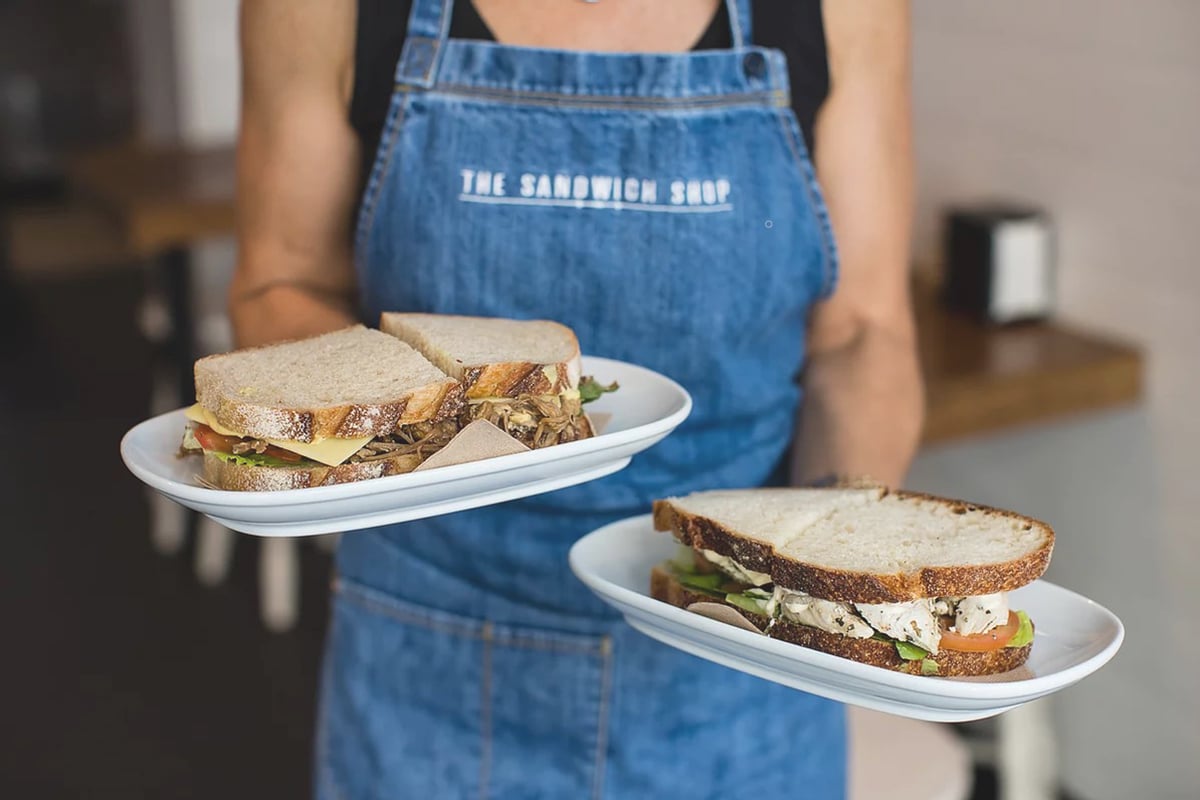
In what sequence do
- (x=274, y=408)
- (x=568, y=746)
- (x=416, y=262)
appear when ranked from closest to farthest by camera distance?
(x=274, y=408) → (x=416, y=262) → (x=568, y=746)

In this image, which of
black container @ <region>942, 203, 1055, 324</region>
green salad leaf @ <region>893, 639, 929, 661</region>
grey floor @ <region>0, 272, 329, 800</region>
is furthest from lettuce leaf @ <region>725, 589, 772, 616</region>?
grey floor @ <region>0, 272, 329, 800</region>

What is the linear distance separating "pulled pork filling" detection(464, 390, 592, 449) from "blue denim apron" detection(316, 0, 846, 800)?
0.21m

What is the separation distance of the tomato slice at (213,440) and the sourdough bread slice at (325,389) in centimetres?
1

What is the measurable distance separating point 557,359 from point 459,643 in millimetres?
425

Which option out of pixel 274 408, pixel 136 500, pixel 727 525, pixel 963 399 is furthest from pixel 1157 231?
pixel 136 500

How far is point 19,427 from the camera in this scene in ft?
17.0

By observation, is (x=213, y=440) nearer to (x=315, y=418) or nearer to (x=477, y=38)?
(x=315, y=418)

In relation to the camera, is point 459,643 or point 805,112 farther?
point 459,643

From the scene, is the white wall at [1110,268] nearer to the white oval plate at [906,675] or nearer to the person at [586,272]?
the person at [586,272]

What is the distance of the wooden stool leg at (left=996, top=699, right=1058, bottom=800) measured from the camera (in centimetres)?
239

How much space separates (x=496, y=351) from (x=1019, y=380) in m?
1.55

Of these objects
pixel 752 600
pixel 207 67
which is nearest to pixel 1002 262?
pixel 752 600

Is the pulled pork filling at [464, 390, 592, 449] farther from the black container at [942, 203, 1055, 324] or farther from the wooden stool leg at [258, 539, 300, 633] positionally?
the wooden stool leg at [258, 539, 300, 633]

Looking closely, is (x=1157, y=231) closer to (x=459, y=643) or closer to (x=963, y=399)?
(x=963, y=399)
